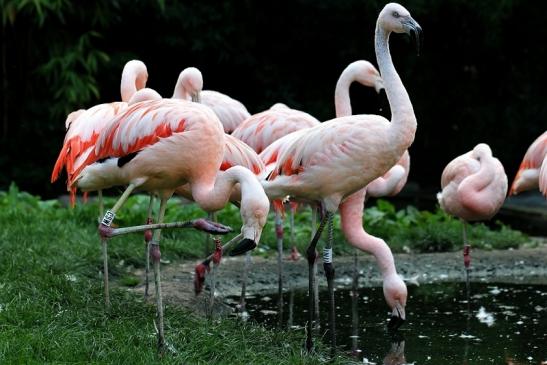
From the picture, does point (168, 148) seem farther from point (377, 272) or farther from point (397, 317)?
point (377, 272)

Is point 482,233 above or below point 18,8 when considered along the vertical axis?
below

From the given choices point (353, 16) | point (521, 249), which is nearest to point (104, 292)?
point (521, 249)

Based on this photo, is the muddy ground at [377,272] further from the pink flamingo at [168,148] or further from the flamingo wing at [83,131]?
the pink flamingo at [168,148]

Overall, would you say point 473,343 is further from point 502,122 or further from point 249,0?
point 249,0

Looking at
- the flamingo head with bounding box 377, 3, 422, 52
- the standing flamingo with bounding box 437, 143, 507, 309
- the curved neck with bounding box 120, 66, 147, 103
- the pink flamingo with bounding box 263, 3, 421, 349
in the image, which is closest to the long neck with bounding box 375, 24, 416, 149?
the pink flamingo with bounding box 263, 3, 421, 349

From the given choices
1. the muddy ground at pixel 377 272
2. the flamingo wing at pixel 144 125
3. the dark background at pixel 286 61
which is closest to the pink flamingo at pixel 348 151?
the flamingo wing at pixel 144 125

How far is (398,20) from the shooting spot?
195 inches

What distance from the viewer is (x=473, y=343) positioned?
5.00 m

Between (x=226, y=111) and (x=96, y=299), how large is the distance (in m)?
2.68

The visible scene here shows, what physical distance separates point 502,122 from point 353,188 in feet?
24.3

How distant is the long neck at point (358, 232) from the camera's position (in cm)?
547

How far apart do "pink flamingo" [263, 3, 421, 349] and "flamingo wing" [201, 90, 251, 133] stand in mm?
2315

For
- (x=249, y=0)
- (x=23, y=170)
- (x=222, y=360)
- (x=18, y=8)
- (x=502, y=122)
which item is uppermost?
(x=249, y=0)

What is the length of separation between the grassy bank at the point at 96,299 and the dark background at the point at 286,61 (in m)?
3.88
